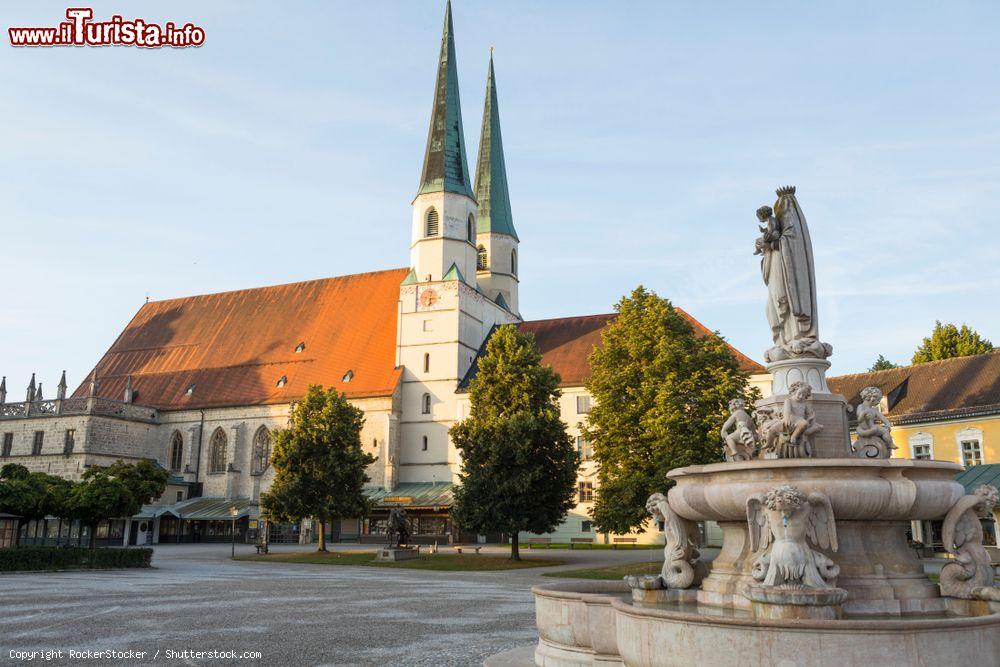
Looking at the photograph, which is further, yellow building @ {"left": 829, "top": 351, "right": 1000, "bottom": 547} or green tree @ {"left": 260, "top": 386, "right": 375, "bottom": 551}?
green tree @ {"left": 260, "top": 386, "right": 375, "bottom": 551}

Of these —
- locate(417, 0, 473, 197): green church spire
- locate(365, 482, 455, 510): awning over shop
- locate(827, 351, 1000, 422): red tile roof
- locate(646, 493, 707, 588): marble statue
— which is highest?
locate(417, 0, 473, 197): green church spire

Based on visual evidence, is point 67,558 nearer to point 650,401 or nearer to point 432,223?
point 650,401

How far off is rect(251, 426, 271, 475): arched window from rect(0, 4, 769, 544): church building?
0.09 meters

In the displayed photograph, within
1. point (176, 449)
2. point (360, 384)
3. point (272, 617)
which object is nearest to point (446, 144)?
point (360, 384)

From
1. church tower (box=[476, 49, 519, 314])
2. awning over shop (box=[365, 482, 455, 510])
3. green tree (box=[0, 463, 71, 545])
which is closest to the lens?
green tree (box=[0, 463, 71, 545])

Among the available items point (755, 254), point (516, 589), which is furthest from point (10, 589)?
point (755, 254)

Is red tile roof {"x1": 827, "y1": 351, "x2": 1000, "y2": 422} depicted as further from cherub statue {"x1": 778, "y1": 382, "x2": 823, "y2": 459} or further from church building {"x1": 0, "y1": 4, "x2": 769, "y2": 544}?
cherub statue {"x1": 778, "y1": 382, "x2": 823, "y2": 459}

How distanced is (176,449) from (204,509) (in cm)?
918

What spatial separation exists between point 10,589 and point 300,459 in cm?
1920

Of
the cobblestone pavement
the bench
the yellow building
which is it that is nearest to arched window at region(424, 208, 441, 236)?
the bench

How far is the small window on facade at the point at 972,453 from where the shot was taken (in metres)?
34.8

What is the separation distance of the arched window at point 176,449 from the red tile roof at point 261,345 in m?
2.45

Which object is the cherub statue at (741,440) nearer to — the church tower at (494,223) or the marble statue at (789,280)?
the marble statue at (789,280)

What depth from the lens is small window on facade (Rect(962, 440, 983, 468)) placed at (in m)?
34.8
